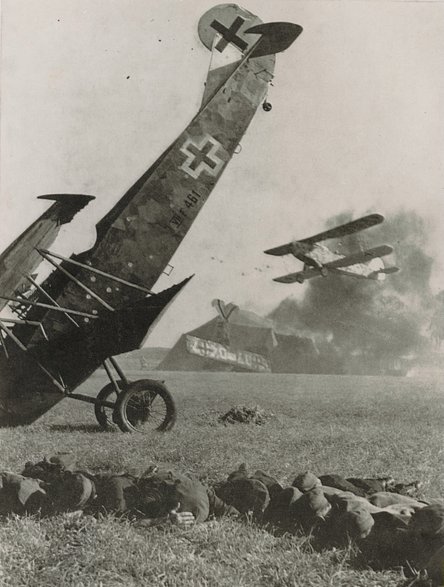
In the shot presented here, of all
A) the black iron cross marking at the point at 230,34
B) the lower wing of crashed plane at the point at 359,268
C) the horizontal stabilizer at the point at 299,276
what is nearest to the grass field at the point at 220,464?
the black iron cross marking at the point at 230,34

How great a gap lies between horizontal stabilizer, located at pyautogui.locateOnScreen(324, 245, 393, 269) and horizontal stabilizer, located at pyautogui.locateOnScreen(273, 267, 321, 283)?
0.64 meters

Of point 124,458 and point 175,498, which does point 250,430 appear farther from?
point 175,498

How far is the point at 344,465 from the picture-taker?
5.45 m

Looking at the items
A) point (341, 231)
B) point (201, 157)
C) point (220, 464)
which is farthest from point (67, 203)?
point (341, 231)

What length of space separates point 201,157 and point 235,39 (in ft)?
5.00

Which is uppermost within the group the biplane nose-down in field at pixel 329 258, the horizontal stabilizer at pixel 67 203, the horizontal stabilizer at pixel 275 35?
the biplane nose-down in field at pixel 329 258

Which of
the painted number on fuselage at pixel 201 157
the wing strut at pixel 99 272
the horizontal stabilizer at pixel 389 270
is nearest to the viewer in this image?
the wing strut at pixel 99 272

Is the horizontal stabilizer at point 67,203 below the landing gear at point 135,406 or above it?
above

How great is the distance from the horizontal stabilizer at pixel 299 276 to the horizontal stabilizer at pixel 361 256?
2.10 ft

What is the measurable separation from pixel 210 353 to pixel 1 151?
19061mm

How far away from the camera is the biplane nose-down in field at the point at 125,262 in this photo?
6367mm

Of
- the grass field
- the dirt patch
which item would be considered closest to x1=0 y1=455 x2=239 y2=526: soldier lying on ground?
the grass field

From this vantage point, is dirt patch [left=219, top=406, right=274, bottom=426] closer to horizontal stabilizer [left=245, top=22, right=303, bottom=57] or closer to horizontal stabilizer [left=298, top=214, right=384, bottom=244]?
horizontal stabilizer [left=298, top=214, right=384, bottom=244]

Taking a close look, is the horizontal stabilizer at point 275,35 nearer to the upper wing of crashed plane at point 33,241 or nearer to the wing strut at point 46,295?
the upper wing of crashed plane at point 33,241
